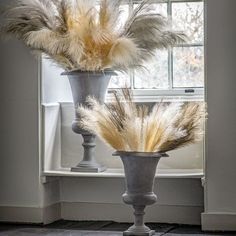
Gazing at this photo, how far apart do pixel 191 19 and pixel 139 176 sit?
1.41m

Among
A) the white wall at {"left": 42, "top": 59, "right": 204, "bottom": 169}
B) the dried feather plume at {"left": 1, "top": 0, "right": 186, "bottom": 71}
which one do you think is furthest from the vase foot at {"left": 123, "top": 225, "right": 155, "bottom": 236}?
the dried feather plume at {"left": 1, "top": 0, "right": 186, "bottom": 71}

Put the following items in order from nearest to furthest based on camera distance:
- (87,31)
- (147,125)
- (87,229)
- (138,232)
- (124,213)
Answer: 1. (147,125)
2. (138,232)
3. (87,31)
4. (87,229)
5. (124,213)

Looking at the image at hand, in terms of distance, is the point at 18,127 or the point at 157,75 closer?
the point at 18,127

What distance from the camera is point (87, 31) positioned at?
4.32 metres

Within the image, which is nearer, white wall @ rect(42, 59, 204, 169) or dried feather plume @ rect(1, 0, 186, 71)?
dried feather plume @ rect(1, 0, 186, 71)

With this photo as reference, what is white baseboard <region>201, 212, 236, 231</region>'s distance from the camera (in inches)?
170

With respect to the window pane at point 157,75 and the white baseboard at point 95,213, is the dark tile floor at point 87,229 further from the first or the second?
the window pane at point 157,75

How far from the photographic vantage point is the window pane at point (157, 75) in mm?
4918

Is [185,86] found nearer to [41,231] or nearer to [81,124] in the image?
[81,124]

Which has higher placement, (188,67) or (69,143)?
(188,67)

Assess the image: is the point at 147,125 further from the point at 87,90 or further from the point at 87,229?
the point at 87,229

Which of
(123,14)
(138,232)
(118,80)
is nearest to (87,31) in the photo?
(123,14)

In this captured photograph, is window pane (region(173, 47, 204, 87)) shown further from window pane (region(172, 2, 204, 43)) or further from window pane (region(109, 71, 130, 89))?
window pane (region(109, 71, 130, 89))

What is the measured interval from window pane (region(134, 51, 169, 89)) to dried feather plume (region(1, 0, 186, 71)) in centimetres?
46
